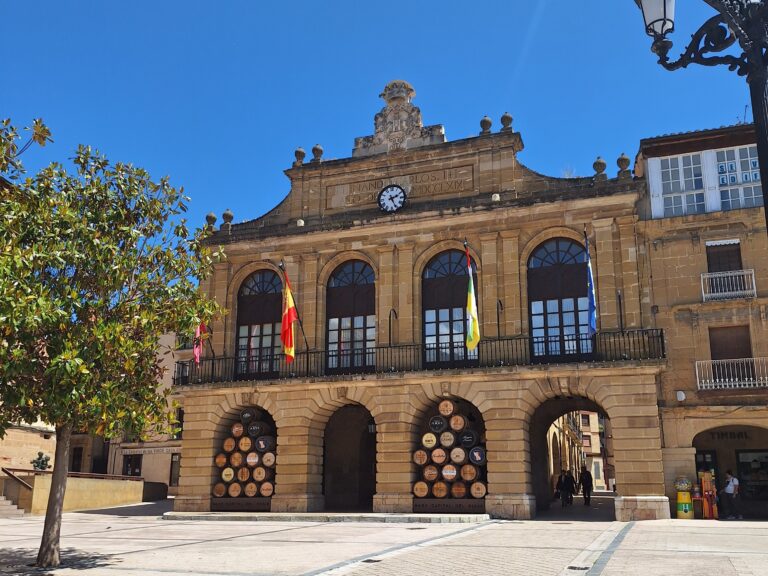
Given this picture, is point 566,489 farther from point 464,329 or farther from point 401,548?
point 401,548

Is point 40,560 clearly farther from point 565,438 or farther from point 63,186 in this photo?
point 565,438

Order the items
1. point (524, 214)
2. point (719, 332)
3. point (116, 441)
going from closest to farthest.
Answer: point (719, 332) → point (524, 214) → point (116, 441)

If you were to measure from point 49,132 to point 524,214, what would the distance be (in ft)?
49.4

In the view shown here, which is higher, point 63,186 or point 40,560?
point 63,186

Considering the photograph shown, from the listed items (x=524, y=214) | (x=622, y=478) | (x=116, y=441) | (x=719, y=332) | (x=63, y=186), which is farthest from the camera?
(x=116, y=441)

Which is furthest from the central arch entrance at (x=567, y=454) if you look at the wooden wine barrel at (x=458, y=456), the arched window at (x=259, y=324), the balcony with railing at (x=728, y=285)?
the arched window at (x=259, y=324)

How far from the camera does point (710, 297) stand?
22141 millimetres

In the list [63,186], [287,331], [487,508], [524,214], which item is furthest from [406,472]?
[63,186]

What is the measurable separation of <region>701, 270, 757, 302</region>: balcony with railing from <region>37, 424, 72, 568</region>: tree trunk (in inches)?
693

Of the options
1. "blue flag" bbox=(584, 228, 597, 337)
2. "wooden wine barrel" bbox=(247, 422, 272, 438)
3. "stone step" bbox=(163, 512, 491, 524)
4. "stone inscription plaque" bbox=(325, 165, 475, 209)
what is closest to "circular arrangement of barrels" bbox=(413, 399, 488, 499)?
"stone step" bbox=(163, 512, 491, 524)

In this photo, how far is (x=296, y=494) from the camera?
23.9 m

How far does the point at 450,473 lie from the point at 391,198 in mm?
9134

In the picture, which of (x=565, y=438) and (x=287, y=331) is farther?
(x=565, y=438)

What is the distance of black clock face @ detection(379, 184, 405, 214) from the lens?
25.5 m
